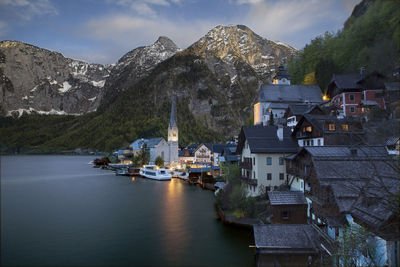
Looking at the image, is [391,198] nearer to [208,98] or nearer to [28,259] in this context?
[28,259]

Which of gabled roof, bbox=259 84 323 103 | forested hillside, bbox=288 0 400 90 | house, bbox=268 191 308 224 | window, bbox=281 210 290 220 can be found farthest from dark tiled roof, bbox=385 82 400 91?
window, bbox=281 210 290 220

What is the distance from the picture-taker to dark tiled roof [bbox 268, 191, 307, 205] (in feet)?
69.8

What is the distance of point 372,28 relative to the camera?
5378cm

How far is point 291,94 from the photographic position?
63562 millimetres

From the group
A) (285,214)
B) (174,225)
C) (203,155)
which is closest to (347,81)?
(285,214)

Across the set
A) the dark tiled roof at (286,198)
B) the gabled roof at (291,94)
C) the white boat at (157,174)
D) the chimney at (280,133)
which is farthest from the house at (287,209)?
the white boat at (157,174)

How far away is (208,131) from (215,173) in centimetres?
11481

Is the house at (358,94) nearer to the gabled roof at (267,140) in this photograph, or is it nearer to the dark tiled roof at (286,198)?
the gabled roof at (267,140)

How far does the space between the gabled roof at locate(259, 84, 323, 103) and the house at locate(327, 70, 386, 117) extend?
570 inches

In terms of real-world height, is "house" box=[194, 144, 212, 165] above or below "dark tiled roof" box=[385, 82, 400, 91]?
below

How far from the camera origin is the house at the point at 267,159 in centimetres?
2944

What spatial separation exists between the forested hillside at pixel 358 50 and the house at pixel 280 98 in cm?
527

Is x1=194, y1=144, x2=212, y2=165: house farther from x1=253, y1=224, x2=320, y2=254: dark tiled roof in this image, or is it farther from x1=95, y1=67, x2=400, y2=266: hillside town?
x1=253, y1=224, x2=320, y2=254: dark tiled roof

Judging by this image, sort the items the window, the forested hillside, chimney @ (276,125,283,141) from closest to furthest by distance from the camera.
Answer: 1. the window
2. chimney @ (276,125,283,141)
3. the forested hillside
